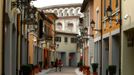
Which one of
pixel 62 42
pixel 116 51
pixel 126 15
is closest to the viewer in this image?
pixel 126 15

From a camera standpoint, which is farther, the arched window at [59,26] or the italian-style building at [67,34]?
the arched window at [59,26]

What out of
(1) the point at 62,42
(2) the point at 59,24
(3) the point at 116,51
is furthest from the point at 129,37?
(2) the point at 59,24

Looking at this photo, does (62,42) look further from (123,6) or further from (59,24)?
(123,6)

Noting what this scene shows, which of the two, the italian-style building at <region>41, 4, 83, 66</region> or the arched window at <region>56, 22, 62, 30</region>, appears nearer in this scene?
the italian-style building at <region>41, 4, 83, 66</region>

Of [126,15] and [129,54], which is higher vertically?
[126,15]

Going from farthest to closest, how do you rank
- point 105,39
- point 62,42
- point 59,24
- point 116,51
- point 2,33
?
point 59,24
point 62,42
point 105,39
point 116,51
point 2,33

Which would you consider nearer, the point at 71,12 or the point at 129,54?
the point at 129,54

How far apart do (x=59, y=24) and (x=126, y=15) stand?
89.9m

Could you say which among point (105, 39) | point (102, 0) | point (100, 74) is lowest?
point (100, 74)

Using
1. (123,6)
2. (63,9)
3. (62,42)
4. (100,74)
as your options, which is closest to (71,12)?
(63,9)

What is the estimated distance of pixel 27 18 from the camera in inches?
1052

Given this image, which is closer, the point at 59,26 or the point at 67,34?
the point at 67,34

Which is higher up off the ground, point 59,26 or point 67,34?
point 59,26

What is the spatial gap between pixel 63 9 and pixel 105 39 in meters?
81.4
